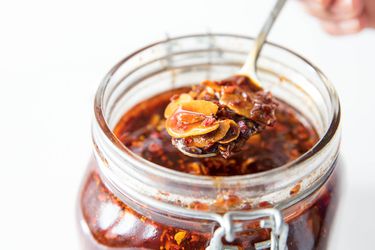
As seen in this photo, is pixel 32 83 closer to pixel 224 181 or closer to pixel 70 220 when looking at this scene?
pixel 70 220

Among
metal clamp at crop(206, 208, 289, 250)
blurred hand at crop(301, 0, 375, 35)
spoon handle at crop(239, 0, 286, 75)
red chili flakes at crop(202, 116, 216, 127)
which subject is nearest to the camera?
metal clamp at crop(206, 208, 289, 250)

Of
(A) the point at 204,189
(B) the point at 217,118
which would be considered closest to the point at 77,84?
(B) the point at 217,118

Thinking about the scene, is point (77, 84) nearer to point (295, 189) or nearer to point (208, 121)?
point (208, 121)

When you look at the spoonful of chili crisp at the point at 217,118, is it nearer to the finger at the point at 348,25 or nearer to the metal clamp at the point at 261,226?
the metal clamp at the point at 261,226

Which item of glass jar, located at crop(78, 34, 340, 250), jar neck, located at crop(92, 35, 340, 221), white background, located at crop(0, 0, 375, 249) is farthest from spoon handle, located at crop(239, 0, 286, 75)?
white background, located at crop(0, 0, 375, 249)

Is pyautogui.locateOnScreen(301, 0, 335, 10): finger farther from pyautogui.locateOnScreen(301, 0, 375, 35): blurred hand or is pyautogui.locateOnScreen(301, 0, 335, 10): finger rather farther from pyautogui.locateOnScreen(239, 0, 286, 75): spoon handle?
pyautogui.locateOnScreen(239, 0, 286, 75): spoon handle

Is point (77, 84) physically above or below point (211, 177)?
below

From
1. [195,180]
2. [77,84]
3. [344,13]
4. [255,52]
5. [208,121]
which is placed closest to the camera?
[195,180]
